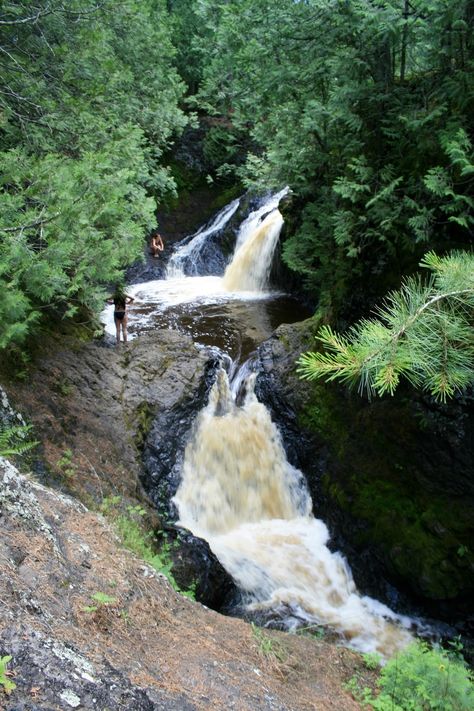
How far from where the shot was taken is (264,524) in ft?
26.5

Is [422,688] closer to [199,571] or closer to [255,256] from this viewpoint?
[199,571]

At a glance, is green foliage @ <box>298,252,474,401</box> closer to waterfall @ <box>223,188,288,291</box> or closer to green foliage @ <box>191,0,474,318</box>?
green foliage @ <box>191,0,474,318</box>

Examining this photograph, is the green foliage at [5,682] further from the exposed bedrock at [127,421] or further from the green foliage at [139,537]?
the exposed bedrock at [127,421]

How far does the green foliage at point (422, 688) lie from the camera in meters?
3.47

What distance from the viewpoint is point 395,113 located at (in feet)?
20.2

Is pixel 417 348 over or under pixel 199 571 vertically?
over

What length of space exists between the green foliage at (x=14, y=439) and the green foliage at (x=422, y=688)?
3785 mm

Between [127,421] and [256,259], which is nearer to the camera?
[127,421]

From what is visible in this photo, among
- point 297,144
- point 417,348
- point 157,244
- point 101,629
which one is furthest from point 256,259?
point 101,629

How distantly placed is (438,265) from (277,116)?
6717mm

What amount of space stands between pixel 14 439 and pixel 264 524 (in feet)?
15.2

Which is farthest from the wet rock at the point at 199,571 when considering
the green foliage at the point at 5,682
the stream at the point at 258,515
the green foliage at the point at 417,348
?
the green foliage at the point at 417,348

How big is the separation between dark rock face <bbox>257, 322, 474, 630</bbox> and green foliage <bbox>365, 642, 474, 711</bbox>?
291cm

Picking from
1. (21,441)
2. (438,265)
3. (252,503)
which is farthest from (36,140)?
(252,503)
